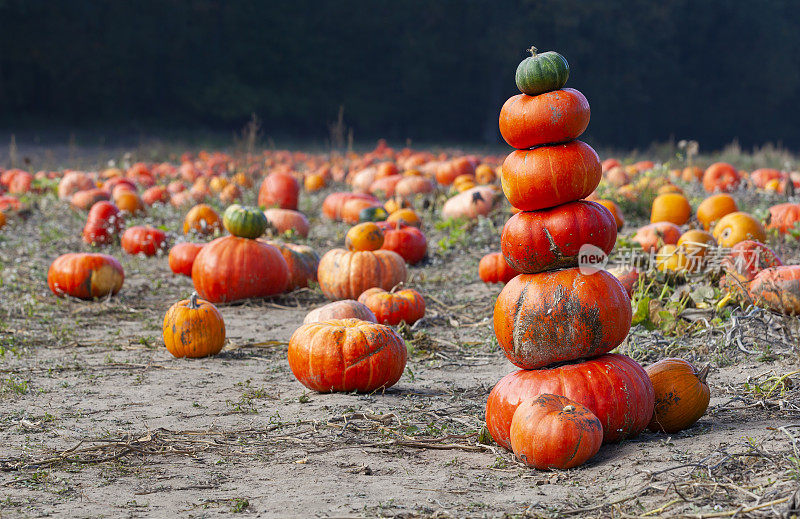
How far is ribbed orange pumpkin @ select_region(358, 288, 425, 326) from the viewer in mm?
5645

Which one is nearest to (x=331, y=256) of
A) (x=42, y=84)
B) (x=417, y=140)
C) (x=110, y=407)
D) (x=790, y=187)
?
(x=110, y=407)

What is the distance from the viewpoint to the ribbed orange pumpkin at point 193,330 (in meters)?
4.98

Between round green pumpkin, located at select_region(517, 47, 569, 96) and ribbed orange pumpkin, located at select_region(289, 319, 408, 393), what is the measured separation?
4.87ft

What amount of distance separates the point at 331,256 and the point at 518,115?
337cm

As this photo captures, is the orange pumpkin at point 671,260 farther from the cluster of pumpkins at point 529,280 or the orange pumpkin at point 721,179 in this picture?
the orange pumpkin at point 721,179

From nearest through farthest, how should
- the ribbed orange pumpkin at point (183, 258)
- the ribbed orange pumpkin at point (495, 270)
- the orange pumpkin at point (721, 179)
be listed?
the ribbed orange pumpkin at point (495, 270) < the ribbed orange pumpkin at point (183, 258) < the orange pumpkin at point (721, 179)

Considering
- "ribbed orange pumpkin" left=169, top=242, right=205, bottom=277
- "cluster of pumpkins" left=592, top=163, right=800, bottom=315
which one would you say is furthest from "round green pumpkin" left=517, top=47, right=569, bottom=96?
"ribbed orange pumpkin" left=169, top=242, right=205, bottom=277

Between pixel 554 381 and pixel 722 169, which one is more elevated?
pixel 722 169

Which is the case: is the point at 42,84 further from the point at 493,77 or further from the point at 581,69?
the point at 581,69

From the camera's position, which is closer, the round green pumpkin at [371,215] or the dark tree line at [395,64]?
the round green pumpkin at [371,215]

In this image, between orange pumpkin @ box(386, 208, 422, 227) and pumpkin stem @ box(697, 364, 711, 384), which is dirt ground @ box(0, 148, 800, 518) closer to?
pumpkin stem @ box(697, 364, 711, 384)

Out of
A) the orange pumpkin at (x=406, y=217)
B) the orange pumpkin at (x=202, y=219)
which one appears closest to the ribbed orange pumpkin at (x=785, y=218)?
the orange pumpkin at (x=406, y=217)

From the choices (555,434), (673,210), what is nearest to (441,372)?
(555,434)

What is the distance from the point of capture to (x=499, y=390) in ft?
11.3
